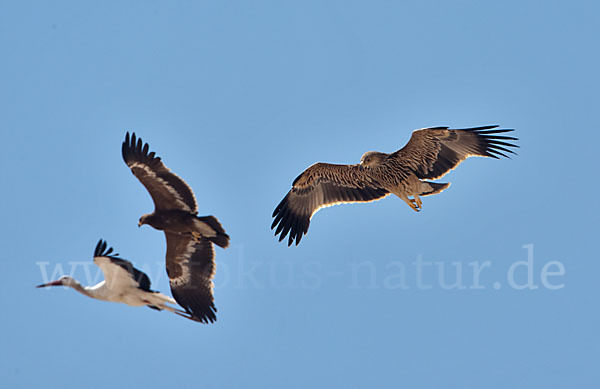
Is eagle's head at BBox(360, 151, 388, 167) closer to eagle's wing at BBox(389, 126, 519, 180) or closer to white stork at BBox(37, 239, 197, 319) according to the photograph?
eagle's wing at BBox(389, 126, 519, 180)

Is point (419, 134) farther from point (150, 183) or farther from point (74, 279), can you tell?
point (74, 279)

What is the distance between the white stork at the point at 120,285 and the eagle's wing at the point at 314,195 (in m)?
2.85

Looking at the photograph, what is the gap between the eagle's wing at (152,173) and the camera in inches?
480

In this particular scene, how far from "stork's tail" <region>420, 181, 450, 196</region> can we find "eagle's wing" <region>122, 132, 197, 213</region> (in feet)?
12.8

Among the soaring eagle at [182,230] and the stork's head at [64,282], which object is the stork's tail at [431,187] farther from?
the stork's head at [64,282]

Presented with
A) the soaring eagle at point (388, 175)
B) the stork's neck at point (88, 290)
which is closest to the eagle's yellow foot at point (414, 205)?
the soaring eagle at point (388, 175)

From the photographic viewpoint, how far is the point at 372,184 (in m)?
13.9

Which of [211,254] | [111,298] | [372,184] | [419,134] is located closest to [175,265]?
[211,254]

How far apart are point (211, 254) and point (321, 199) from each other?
2.39 metres

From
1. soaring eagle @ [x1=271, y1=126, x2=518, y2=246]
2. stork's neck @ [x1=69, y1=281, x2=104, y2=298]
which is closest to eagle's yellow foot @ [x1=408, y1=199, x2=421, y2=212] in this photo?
soaring eagle @ [x1=271, y1=126, x2=518, y2=246]

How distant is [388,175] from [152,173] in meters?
4.05

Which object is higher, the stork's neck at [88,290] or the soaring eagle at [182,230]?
the soaring eagle at [182,230]

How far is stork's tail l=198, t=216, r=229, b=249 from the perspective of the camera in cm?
1217

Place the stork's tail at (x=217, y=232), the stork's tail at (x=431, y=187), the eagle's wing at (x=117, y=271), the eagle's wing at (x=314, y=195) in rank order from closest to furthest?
the eagle's wing at (x=117, y=271)
the stork's tail at (x=217, y=232)
the stork's tail at (x=431, y=187)
the eagle's wing at (x=314, y=195)
